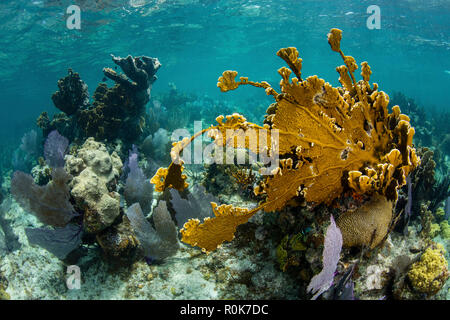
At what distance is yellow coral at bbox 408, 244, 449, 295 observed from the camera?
96.0 inches

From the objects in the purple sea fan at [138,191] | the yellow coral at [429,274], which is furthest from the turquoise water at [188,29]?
the yellow coral at [429,274]

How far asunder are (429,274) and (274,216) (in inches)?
63.5

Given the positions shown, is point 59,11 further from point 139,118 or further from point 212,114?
point 139,118

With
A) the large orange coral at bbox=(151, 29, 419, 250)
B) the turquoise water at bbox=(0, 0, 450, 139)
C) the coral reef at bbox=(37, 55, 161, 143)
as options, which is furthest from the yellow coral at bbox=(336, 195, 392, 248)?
the turquoise water at bbox=(0, 0, 450, 139)

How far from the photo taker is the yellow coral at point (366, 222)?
2447 mm

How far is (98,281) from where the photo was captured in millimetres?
3266

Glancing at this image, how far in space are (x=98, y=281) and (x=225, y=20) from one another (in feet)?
94.0

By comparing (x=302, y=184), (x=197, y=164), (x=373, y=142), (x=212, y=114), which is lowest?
(x=212, y=114)

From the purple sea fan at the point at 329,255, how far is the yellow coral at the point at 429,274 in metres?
0.90

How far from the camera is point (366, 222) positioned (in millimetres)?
2463

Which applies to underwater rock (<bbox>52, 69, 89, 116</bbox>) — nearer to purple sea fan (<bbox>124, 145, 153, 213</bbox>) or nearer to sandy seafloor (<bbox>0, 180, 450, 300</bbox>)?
purple sea fan (<bbox>124, 145, 153, 213</bbox>)

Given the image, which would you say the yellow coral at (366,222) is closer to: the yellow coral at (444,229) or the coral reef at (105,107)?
the yellow coral at (444,229)

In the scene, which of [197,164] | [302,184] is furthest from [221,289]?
[197,164]
